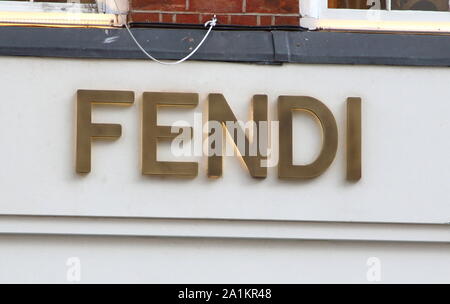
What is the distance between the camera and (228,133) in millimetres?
7535

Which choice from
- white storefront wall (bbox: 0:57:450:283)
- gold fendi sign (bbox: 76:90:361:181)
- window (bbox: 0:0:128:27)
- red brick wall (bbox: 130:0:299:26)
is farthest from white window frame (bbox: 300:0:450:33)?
window (bbox: 0:0:128:27)

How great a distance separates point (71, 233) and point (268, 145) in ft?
4.30

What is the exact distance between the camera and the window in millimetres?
7676

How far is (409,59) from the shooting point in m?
7.69

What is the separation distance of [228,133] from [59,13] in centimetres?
131

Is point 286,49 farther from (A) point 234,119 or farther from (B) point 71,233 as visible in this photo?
(B) point 71,233

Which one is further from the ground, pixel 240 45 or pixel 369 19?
pixel 369 19

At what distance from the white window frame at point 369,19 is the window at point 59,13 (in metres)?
1.22

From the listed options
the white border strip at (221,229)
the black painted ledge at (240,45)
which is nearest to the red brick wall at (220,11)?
the black painted ledge at (240,45)

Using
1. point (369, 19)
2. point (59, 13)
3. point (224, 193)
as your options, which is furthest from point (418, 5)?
point (59, 13)

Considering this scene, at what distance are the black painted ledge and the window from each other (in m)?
0.16

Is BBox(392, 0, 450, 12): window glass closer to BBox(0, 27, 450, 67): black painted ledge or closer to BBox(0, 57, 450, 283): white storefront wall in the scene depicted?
BBox(0, 27, 450, 67): black painted ledge

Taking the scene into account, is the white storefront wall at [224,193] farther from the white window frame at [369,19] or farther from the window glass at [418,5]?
the window glass at [418,5]

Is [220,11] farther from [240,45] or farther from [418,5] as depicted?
[418,5]
